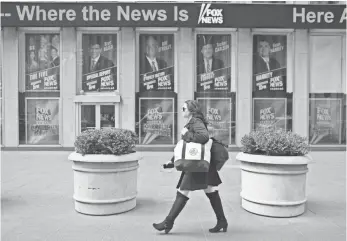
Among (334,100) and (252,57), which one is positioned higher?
(252,57)

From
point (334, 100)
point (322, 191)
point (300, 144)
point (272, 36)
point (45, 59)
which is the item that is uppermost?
point (272, 36)

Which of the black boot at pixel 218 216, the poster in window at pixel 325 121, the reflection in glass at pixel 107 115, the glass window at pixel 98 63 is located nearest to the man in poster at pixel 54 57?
the glass window at pixel 98 63

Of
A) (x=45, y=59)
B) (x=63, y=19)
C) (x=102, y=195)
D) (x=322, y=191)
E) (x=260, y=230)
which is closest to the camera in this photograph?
(x=260, y=230)

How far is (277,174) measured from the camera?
213 inches

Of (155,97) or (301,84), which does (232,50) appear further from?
(155,97)

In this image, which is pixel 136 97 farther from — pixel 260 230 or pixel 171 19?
pixel 260 230

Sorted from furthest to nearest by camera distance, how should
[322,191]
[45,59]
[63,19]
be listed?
[45,59], [63,19], [322,191]

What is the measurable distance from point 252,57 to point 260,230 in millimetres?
11848

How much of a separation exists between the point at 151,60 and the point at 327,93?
8198mm

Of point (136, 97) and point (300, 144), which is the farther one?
point (136, 97)

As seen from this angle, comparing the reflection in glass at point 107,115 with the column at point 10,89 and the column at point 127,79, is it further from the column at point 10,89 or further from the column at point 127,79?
the column at point 10,89

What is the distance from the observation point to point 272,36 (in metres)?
15.8

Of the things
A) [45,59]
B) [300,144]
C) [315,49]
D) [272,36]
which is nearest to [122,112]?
[45,59]

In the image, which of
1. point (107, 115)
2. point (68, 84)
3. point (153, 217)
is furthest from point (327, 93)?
point (153, 217)
